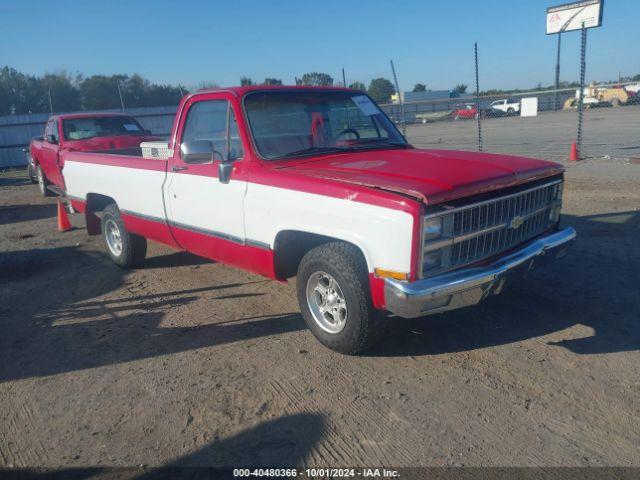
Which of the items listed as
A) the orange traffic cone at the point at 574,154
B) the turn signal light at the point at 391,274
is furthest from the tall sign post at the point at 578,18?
the turn signal light at the point at 391,274

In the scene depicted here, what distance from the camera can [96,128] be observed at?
10.7 metres

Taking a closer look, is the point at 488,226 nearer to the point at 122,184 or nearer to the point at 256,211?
the point at 256,211

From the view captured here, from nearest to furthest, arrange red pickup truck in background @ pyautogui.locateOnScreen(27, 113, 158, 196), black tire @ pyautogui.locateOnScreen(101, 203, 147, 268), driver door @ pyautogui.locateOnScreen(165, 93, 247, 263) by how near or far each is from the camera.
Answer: driver door @ pyautogui.locateOnScreen(165, 93, 247, 263) → black tire @ pyautogui.locateOnScreen(101, 203, 147, 268) → red pickup truck in background @ pyautogui.locateOnScreen(27, 113, 158, 196)

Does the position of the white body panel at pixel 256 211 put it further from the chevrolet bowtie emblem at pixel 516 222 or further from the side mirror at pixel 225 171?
the chevrolet bowtie emblem at pixel 516 222

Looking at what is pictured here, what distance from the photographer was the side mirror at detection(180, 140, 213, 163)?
4.34 m

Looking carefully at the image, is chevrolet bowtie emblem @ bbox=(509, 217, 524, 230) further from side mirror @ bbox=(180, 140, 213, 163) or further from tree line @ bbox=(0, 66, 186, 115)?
tree line @ bbox=(0, 66, 186, 115)

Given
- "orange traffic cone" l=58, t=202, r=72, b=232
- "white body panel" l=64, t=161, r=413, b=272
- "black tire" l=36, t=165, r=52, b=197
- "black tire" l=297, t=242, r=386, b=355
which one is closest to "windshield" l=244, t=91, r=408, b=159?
"white body panel" l=64, t=161, r=413, b=272

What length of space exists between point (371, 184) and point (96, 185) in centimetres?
424

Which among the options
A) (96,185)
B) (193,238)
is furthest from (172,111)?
(193,238)

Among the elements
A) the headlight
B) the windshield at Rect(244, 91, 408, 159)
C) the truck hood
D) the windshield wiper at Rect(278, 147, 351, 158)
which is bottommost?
the headlight

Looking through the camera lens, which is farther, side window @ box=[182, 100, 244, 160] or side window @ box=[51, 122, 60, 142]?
side window @ box=[51, 122, 60, 142]

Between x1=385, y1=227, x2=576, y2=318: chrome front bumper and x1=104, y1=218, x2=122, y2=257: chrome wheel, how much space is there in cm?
425

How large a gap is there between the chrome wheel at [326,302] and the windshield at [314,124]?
112 centimetres

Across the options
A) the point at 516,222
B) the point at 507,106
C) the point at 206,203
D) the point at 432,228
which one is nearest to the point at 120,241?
the point at 206,203
